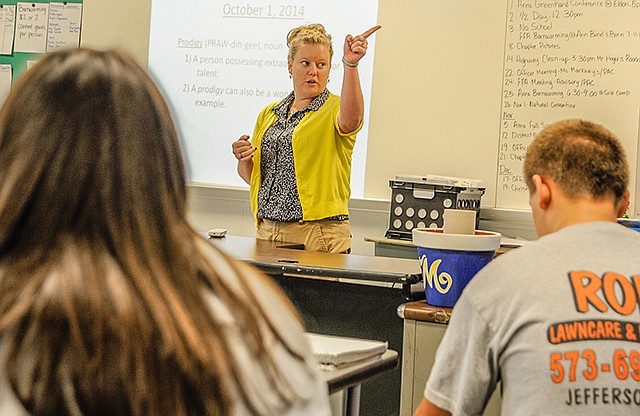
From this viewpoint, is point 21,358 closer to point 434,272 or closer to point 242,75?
point 434,272

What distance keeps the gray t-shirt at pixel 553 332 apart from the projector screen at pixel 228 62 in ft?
11.0

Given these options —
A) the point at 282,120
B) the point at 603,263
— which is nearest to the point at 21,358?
the point at 603,263

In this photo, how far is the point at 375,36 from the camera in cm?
506

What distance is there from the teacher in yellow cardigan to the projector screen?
1056mm

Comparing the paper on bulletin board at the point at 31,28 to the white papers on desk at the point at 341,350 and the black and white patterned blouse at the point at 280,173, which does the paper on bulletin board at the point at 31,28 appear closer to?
the black and white patterned blouse at the point at 280,173

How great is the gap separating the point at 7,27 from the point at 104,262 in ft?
18.7

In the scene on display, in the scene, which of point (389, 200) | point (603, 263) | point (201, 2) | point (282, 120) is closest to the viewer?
point (603, 263)

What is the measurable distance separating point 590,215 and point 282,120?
2438 millimetres

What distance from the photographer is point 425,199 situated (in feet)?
15.2

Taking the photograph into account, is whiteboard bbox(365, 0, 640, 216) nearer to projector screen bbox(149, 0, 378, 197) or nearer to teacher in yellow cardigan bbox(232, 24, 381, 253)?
projector screen bbox(149, 0, 378, 197)

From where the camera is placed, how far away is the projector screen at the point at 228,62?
512 centimetres

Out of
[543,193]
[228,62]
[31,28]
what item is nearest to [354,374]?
[543,193]

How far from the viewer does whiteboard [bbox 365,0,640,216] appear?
183 inches

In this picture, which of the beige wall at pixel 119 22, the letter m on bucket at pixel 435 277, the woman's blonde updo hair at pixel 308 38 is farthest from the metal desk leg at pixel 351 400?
the beige wall at pixel 119 22
